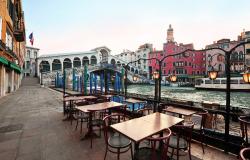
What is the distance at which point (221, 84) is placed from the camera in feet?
108

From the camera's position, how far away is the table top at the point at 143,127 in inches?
90.6

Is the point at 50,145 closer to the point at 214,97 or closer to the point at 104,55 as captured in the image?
the point at 214,97

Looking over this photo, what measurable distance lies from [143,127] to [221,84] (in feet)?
122

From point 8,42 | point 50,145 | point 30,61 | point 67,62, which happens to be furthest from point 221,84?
Answer: point 30,61

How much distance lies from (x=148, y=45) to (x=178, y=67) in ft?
64.2

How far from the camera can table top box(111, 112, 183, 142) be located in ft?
7.55

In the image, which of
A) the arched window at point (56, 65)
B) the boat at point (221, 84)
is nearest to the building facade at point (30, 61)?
the arched window at point (56, 65)

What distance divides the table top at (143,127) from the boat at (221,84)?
112 ft

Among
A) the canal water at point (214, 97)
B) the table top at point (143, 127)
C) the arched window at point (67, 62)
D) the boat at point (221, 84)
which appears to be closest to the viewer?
the table top at point (143, 127)

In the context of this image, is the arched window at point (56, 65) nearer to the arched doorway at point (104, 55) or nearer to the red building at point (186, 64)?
the arched doorway at point (104, 55)

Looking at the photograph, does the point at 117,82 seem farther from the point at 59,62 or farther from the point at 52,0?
the point at 59,62

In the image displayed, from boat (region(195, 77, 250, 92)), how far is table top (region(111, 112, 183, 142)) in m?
34.2

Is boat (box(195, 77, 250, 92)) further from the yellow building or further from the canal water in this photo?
the yellow building

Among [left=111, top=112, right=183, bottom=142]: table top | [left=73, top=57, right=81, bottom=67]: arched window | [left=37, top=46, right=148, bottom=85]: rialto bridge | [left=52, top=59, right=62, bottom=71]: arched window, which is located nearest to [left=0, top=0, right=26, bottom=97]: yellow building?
[left=111, top=112, right=183, bottom=142]: table top
